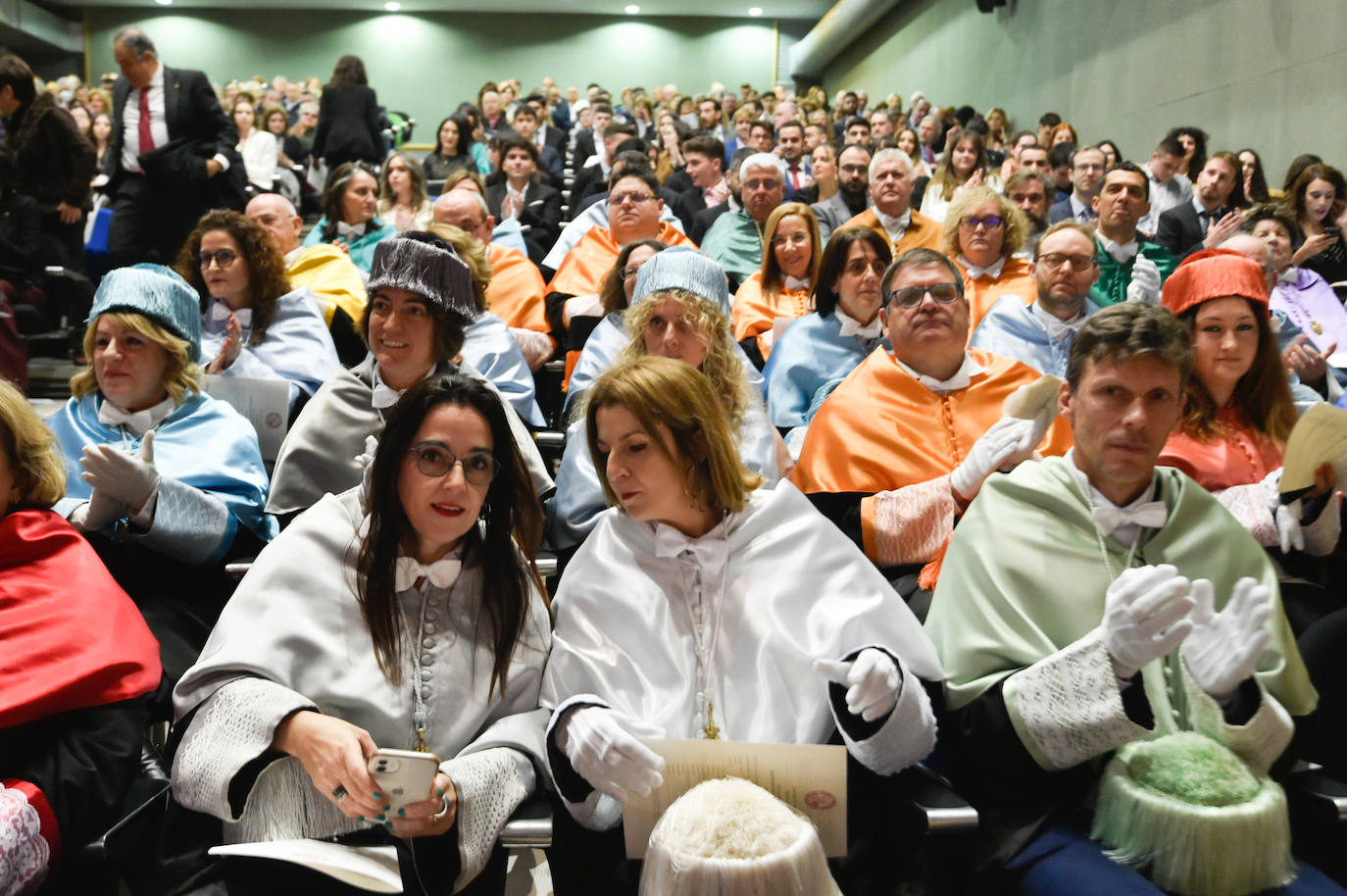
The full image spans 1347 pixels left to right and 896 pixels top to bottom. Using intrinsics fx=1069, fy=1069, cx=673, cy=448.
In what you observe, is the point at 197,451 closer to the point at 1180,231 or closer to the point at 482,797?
the point at 482,797

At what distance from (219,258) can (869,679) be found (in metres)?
3.66

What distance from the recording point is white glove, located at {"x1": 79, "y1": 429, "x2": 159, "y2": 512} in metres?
2.57

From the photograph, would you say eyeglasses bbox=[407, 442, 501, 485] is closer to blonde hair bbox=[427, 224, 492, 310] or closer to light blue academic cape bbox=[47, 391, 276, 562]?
light blue academic cape bbox=[47, 391, 276, 562]

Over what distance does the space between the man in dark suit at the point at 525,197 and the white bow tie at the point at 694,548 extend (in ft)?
19.2

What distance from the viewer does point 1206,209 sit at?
749cm

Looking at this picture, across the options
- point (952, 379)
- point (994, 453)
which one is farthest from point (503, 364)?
point (994, 453)

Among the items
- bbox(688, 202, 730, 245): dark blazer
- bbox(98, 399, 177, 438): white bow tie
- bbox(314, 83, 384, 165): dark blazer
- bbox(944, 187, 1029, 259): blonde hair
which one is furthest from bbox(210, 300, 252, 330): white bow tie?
bbox(314, 83, 384, 165): dark blazer

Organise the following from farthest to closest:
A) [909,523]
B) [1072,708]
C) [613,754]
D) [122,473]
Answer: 1. [909,523]
2. [122,473]
3. [1072,708]
4. [613,754]

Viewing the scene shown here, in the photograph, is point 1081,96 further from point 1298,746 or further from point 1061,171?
point 1298,746

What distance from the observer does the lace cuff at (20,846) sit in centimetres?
177

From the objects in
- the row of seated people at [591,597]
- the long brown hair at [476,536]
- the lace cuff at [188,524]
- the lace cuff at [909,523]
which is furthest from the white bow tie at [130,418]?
the lace cuff at [909,523]

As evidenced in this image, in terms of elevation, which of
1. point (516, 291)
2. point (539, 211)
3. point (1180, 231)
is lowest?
point (516, 291)

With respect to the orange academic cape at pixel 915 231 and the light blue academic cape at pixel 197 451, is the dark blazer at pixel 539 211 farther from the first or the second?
the light blue academic cape at pixel 197 451

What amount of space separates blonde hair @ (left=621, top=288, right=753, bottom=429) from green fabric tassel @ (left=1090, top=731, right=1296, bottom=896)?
168 centimetres
